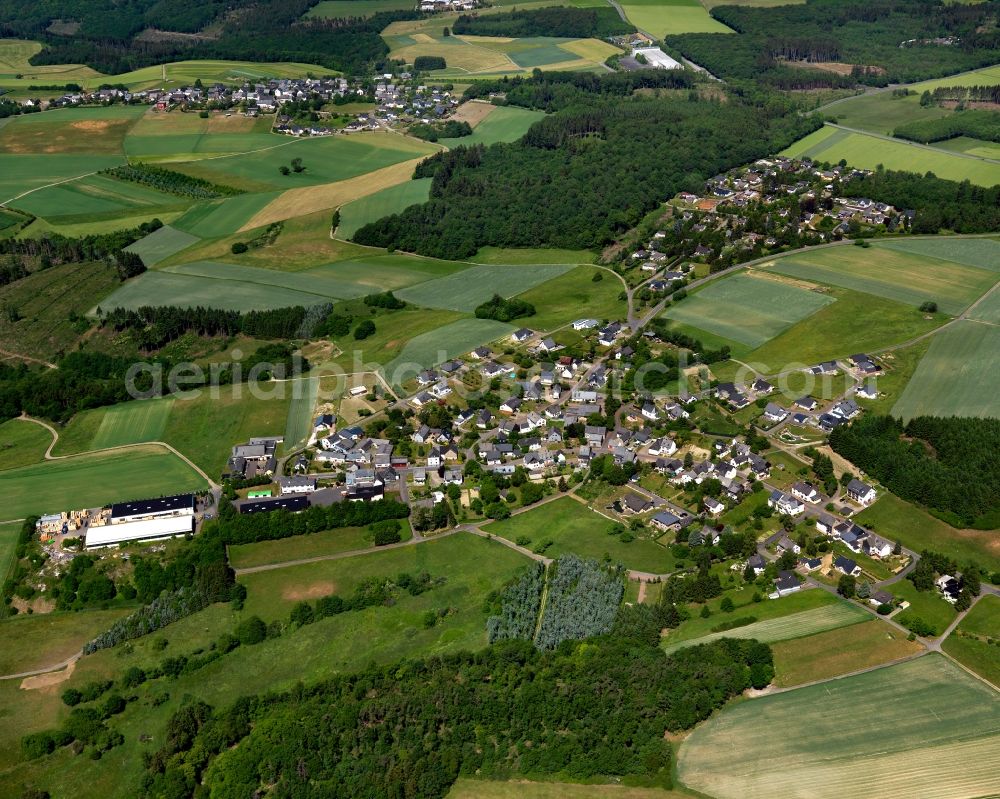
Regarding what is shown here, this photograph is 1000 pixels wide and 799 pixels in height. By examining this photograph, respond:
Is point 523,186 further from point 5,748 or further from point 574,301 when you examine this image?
point 5,748

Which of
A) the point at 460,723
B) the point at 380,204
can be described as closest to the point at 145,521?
the point at 460,723

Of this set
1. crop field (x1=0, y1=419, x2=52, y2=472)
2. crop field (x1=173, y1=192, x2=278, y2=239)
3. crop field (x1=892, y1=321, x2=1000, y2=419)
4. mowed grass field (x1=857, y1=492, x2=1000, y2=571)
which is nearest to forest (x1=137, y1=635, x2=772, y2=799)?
mowed grass field (x1=857, y1=492, x2=1000, y2=571)

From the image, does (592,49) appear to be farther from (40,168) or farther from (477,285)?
(477,285)

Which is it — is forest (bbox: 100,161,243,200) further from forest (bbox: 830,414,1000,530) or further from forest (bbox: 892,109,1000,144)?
forest (bbox: 892,109,1000,144)

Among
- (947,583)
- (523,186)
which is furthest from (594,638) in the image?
(523,186)

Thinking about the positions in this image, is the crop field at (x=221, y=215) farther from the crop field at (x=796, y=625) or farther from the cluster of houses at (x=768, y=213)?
the crop field at (x=796, y=625)

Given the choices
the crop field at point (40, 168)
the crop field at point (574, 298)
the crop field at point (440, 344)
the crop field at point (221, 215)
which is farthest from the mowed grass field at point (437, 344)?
the crop field at point (40, 168)
